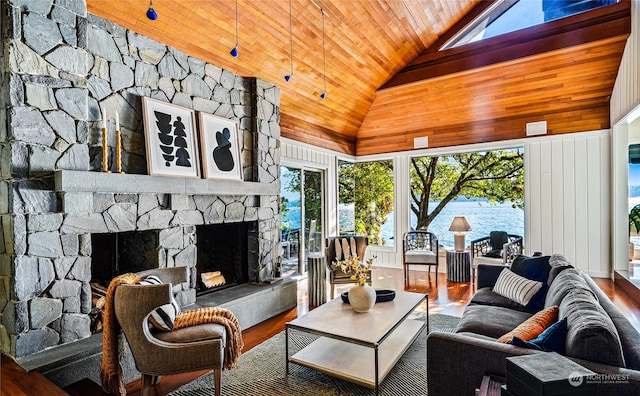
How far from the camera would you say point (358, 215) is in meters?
7.28

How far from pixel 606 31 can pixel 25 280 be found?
Result: 646cm

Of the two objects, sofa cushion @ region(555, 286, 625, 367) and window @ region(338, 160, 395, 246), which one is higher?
window @ region(338, 160, 395, 246)

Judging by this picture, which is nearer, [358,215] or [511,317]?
[511,317]

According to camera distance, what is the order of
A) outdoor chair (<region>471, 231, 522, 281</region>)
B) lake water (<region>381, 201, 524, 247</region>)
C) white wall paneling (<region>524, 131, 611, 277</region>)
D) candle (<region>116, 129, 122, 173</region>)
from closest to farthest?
candle (<region>116, 129, 122, 173</region>), outdoor chair (<region>471, 231, 522, 281</region>), white wall paneling (<region>524, 131, 611, 277</region>), lake water (<region>381, 201, 524, 247</region>)

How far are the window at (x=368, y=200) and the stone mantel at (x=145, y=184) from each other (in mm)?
3154

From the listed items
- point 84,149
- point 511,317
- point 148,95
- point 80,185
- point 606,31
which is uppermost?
point 606,31

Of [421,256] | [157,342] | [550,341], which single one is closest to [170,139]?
[157,342]

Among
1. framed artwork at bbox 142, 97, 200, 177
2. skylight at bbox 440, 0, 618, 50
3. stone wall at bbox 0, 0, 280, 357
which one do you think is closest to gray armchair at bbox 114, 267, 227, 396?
stone wall at bbox 0, 0, 280, 357

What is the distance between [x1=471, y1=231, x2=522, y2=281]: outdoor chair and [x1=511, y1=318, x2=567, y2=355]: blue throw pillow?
3700 millimetres

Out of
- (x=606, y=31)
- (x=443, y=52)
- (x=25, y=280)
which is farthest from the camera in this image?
(x=443, y=52)

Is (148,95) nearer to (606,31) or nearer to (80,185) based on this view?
(80,185)

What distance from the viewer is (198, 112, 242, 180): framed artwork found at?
3674mm

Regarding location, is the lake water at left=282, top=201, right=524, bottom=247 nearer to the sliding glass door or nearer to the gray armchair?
the sliding glass door

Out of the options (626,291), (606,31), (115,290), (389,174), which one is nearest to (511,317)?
(115,290)
